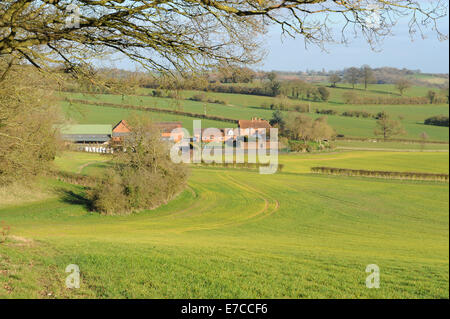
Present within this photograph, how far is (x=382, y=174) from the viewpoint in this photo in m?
49.6

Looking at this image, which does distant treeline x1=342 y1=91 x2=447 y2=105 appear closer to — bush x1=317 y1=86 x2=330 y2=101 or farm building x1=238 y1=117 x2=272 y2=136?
bush x1=317 y1=86 x2=330 y2=101

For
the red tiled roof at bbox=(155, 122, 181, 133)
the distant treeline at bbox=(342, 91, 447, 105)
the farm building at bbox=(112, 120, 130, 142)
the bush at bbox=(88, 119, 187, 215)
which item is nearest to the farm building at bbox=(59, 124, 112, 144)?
the farm building at bbox=(112, 120, 130, 142)

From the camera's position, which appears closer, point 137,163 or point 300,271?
point 300,271

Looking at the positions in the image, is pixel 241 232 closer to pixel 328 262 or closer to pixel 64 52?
pixel 328 262

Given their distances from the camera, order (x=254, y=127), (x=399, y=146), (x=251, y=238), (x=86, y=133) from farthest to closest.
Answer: (x=399, y=146) → (x=86, y=133) → (x=254, y=127) → (x=251, y=238)

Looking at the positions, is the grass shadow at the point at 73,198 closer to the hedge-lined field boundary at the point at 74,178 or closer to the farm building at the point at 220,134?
the hedge-lined field boundary at the point at 74,178

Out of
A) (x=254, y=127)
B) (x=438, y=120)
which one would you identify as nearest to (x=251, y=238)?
(x=254, y=127)

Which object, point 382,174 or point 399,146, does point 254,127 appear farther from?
point 399,146

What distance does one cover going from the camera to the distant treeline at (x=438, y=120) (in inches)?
2859

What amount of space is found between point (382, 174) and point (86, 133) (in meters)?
35.8
